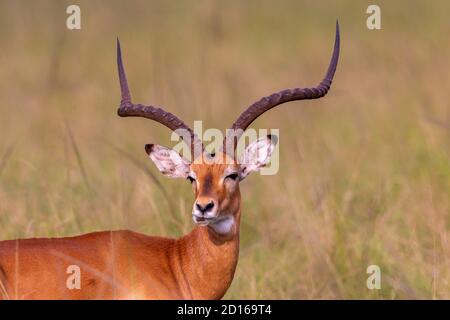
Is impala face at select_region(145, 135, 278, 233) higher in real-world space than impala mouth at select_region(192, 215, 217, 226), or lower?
higher

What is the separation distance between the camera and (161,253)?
31.3 feet

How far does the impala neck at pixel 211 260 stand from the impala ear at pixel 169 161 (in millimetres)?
463

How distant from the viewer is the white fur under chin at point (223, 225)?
9264mm

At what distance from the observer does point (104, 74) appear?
19.1 metres

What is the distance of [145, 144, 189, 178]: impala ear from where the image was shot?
31.5 feet

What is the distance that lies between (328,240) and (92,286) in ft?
8.78

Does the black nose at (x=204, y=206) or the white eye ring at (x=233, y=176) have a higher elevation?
the white eye ring at (x=233, y=176)

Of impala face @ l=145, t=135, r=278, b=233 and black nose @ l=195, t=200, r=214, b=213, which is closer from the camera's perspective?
black nose @ l=195, t=200, r=214, b=213

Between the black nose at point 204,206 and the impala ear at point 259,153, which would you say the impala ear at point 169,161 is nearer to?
the impala ear at point 259,153

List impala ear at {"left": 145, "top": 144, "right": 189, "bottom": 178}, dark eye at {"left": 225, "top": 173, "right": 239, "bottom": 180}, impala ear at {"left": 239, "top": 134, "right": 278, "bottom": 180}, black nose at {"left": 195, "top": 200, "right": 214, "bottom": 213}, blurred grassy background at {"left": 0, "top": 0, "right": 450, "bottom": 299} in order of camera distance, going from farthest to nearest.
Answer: blurred grassy background at {"left": 0, "top": 0, "right": 450, "bottom": 299}, impala ear at {"left": 239, "top": 134, "right": 278, "bottom": 180}, impala ear at {"left": 145, "top": 144, "right": 189, "bottom": 178}, dark eye at {"left": 225, "top": 173, "right": 239, "bottom": 180}, black nose at {"left": 195, "top": 200, "right": 214, "bottom": 213}

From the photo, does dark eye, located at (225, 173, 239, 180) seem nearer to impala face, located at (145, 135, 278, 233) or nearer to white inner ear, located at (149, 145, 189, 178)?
impala face, located at (145, 135, 278, 233)

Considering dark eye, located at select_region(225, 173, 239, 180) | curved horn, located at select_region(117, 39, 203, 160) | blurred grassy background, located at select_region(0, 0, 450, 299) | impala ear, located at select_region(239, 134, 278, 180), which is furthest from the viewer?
blurred grassy background, located at select_region(0, 0, 450, 299)

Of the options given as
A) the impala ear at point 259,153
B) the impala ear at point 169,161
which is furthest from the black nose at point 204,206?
the impala ear at point 259,153

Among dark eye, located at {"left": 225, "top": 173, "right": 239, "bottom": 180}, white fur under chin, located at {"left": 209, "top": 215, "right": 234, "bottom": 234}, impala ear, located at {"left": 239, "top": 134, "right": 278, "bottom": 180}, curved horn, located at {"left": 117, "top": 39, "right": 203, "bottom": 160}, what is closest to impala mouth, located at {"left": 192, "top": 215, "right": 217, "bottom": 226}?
white fur under chin, located at {"left": 209, "top": 215, "right": 234, "bottom": 234}
